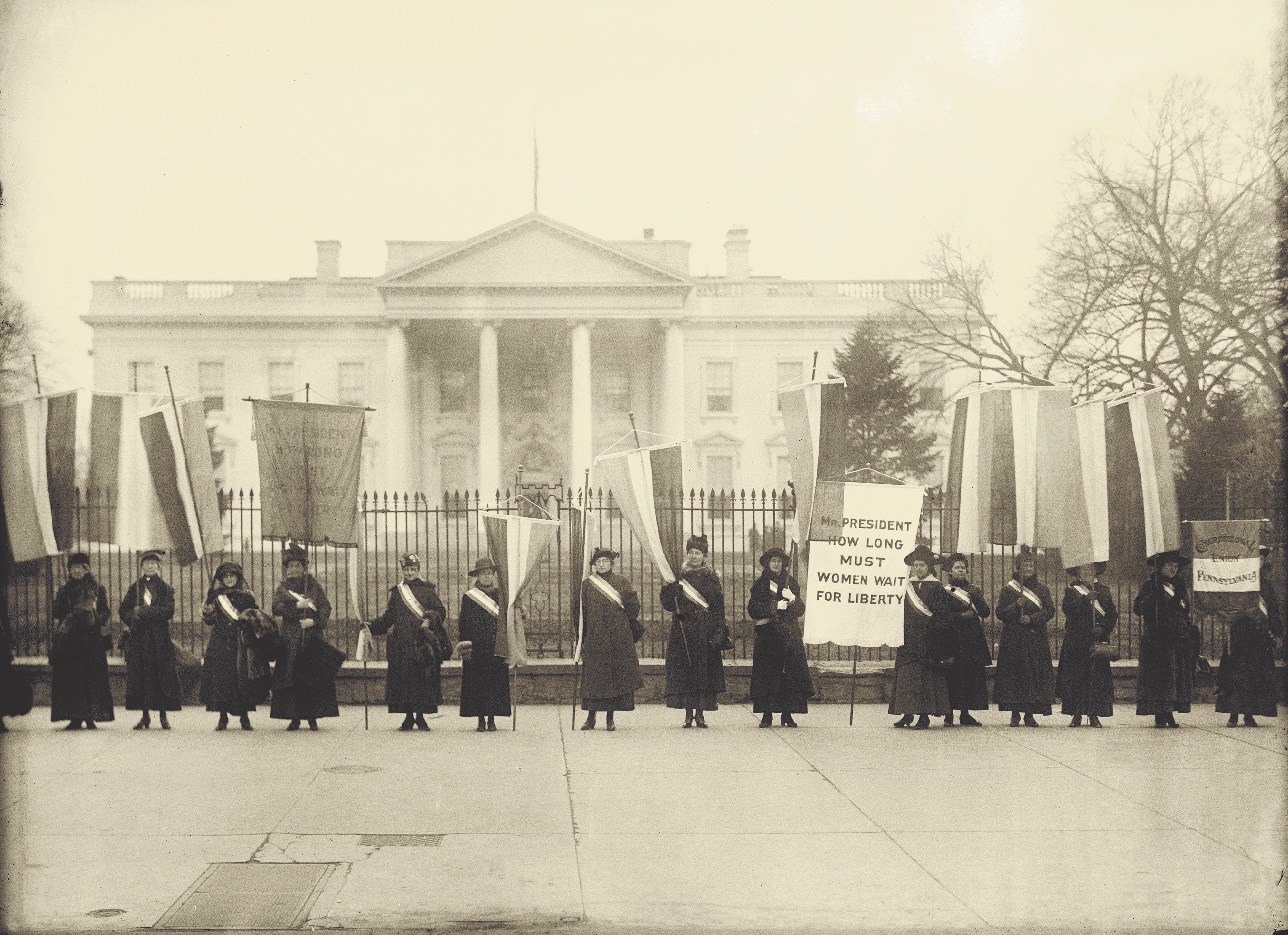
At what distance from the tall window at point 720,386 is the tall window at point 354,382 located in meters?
13.3

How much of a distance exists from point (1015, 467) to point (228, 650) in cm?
687

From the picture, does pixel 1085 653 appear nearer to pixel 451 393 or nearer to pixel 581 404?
pixel 581 404

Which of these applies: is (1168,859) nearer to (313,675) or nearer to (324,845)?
(324,845)

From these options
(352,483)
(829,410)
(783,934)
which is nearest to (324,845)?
(783,934)

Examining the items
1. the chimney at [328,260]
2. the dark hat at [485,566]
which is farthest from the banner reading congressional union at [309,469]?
the chimney at [328,260]

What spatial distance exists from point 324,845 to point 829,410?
538cm

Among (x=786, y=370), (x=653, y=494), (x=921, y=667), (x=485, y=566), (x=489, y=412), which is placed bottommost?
(x=921, y=667)

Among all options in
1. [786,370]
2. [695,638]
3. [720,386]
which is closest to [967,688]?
[695,638]

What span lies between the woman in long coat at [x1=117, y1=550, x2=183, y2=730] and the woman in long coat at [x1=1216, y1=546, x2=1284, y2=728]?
29.9 feet

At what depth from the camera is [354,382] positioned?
158 feet

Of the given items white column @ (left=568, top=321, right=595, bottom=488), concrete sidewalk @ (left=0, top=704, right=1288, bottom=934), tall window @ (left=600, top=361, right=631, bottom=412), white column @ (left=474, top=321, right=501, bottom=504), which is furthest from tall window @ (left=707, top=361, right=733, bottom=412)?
concrete sidewalk @ (left=0, top=704, right=1288, bottom=934)

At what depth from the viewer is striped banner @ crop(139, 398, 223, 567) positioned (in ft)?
31.7

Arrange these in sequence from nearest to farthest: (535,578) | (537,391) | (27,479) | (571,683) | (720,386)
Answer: (27,479), (535,578), (571,683), (720,386), (537,391)

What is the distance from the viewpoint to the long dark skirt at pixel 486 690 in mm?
10773
